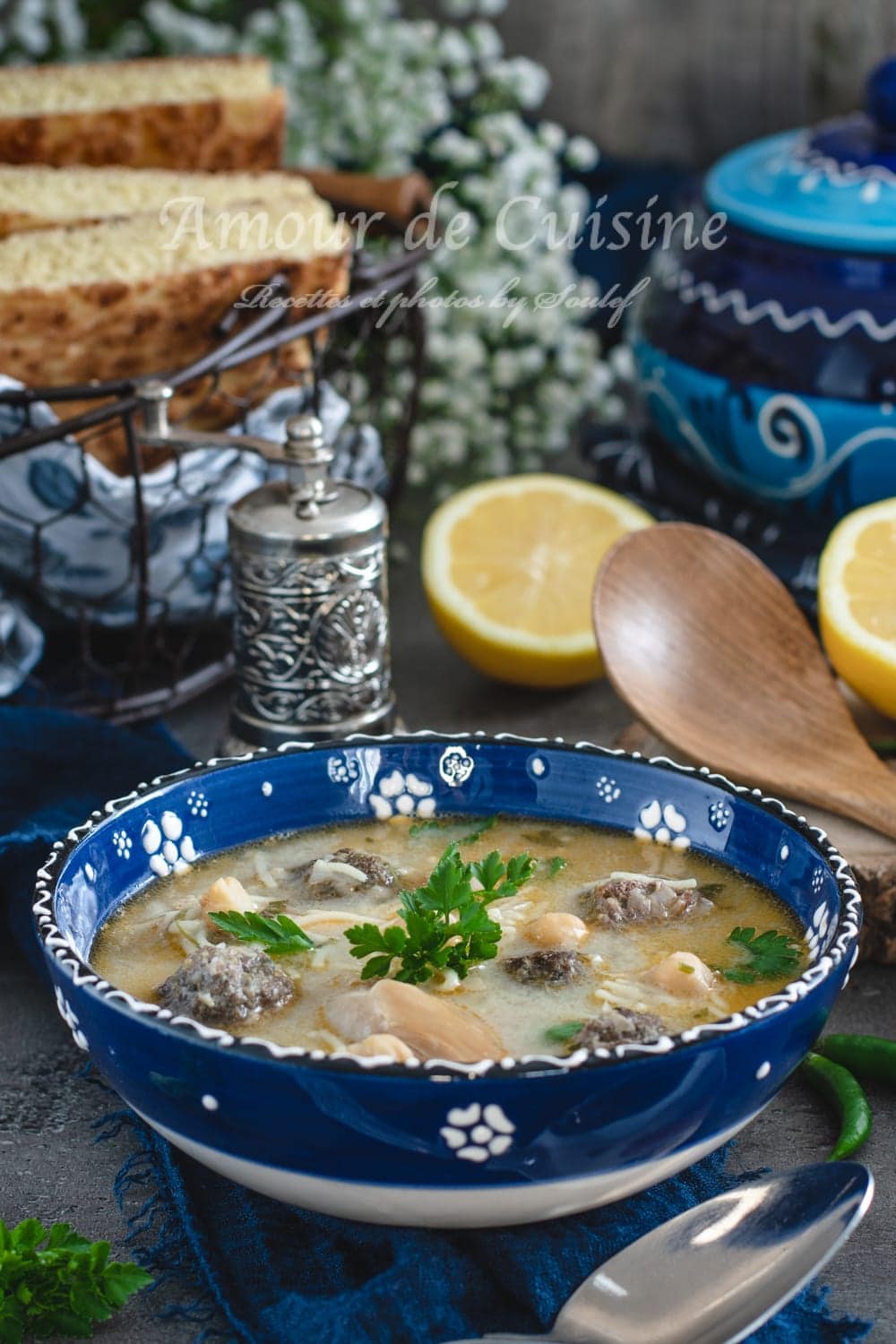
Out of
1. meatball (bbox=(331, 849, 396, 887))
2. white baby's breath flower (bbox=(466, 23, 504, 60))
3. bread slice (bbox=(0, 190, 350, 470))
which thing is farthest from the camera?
white baby's breath flower (bbox=(466, 23, 504, 60))

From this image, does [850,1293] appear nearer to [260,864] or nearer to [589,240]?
[260,864]

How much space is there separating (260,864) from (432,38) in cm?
254

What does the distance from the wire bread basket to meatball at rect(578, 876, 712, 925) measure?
0.78 meters

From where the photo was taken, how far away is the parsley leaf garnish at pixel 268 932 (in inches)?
56.5

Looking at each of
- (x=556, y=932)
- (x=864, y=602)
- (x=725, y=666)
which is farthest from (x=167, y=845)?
(x=864, y=602)

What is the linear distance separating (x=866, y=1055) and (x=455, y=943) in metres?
0.44

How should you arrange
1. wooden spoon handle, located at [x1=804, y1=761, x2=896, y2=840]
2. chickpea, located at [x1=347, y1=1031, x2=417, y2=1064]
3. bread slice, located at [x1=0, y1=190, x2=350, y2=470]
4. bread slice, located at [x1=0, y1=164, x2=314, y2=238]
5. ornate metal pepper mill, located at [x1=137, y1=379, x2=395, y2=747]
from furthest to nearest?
1. bread slice, located at [x1=0, y1=164, x2=314, y2=238]
2. bread slice, located at [x1=0, y1=190, x2=350, y2=470]
3. ornate metal pepper mill, located at [x1=137, y1=379, x2=395, y2=747]
4. wooden spoon handle, located at [x1=804, y1=761, x2=896, y2=840]
5. chickpea, located at [x1=347, y1=1031, x2=417, y2=1064]

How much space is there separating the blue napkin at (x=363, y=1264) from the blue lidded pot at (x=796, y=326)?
138cm

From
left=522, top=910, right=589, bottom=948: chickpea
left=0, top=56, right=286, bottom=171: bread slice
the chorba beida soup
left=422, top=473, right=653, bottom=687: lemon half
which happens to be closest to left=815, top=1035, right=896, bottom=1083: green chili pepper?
the chorba beida soup

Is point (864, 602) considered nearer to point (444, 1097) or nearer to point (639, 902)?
point (639, 902)

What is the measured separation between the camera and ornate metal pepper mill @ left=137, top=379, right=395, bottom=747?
1.97 meters

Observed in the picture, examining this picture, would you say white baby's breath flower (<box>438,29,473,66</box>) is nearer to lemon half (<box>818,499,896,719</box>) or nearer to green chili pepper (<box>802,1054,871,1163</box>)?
lemon half (<box>818,499,896,719</box>)

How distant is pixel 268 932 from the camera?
1.44 meters

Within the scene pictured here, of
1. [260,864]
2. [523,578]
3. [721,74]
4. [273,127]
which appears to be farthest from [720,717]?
[721,74]
